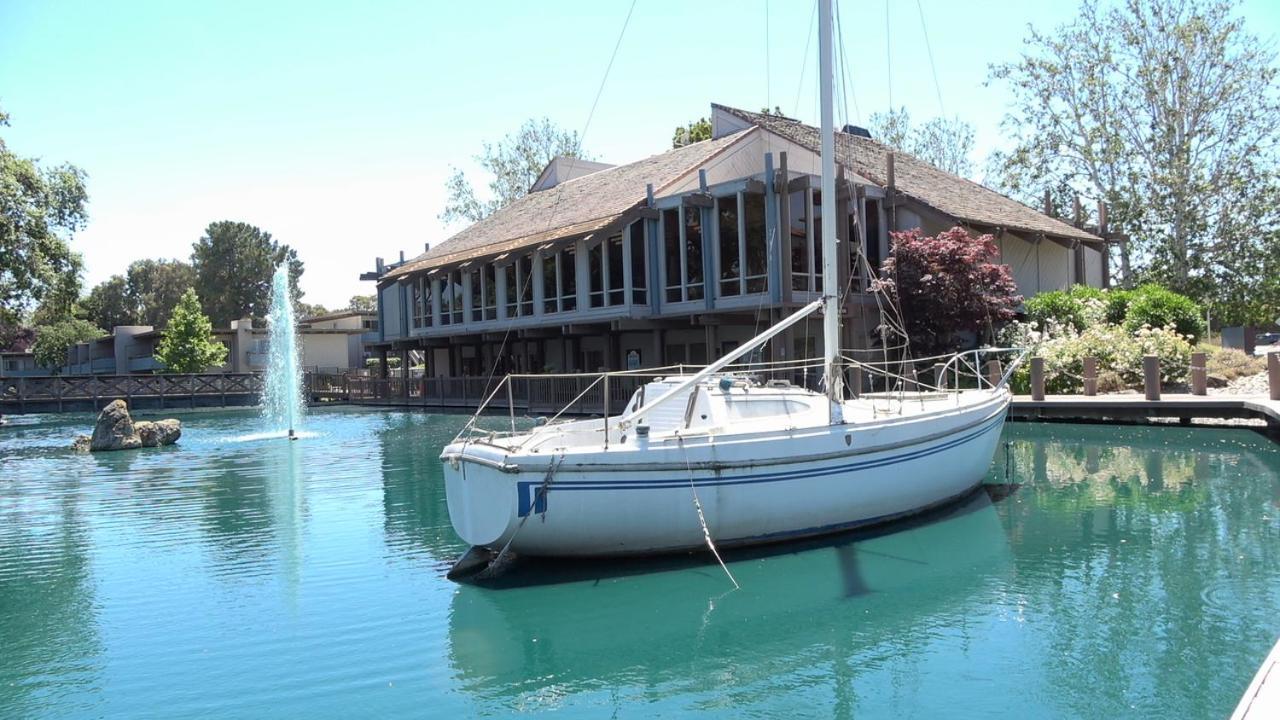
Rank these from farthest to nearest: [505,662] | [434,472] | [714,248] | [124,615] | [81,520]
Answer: [714,248] < [434,472] < [81,520] < [124,615] < [505,662]

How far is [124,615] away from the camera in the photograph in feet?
28.7

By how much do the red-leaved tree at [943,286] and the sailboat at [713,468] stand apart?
44.5 feet

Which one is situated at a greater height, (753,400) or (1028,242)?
(1028,242)

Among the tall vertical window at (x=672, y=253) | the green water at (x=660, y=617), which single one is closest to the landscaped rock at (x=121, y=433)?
the green water at (x=660, y=617)

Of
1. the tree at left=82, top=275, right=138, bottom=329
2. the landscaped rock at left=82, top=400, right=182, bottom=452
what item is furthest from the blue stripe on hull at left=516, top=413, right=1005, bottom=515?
the tree at left=82, top=275, right=138, bottom=329

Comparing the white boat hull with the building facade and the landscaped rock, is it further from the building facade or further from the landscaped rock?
the landscaped rock

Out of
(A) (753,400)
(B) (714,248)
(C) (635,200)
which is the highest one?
(C) (635,200)

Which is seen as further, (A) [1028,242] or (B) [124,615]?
(A) [1028,242]

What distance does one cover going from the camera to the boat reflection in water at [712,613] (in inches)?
281

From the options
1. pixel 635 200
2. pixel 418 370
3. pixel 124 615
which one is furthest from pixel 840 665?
pixel 418 370

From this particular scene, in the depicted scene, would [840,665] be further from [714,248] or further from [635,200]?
[635,200]

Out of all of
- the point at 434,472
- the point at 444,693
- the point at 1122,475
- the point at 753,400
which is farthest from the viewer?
the point at 434,472

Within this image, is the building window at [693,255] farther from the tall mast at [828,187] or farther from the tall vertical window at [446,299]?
the tall mast at [828,187]

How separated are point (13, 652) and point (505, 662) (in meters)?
4.25
